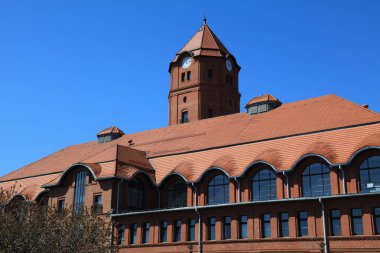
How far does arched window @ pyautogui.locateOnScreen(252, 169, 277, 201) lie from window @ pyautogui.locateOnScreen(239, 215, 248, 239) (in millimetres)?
1777

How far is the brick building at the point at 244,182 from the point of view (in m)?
32.7

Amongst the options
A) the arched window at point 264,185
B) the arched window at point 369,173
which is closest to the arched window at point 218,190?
the arched window at point 264,185

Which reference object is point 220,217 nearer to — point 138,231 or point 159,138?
point 138,231

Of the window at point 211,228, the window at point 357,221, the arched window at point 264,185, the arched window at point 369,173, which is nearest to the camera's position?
the window at point 357,221

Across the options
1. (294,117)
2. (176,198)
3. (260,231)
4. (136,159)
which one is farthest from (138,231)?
(294,117)

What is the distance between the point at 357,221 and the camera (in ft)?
103

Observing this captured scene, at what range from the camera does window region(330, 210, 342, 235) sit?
3193cm

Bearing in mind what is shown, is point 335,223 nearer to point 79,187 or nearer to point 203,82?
point 79,187

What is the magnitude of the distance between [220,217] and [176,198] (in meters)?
6.08

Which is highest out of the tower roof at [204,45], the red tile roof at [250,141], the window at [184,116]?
the tower roof at [204,45]

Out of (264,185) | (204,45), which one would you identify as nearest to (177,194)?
(264,185)

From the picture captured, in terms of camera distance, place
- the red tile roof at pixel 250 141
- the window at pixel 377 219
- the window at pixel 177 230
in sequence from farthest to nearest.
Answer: the window at pixel 177 230 → the red tile roof at pixel 250 141 → the window at pixel 377 219

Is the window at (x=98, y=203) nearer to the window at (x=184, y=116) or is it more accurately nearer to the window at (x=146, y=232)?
the window at (x=146, y=232)

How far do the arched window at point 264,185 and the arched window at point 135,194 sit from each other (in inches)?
428
